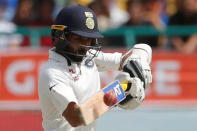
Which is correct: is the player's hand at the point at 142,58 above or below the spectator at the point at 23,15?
above

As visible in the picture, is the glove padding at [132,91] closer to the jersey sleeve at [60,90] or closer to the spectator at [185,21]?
the jersey sleeve at [60,90]

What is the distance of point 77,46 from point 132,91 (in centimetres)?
48

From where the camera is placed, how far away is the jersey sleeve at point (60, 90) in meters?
Result: 3.76

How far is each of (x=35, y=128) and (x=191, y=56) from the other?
→ 2.65m

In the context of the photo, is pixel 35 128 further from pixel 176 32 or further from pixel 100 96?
pixel 100 96

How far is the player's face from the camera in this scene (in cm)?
395

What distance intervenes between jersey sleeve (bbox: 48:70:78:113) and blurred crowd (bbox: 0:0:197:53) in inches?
195

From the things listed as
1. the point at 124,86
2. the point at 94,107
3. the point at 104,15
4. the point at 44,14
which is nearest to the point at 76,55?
the point at 124,86

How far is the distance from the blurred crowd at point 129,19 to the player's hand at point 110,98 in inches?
202

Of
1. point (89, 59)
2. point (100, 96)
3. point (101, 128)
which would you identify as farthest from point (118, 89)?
point (101, 128)

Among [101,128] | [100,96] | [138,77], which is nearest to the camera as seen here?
[100,96]

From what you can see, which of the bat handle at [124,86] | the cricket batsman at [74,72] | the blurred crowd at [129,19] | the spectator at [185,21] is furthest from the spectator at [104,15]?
the bat handle at [124,86]

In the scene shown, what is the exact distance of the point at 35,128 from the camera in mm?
7383

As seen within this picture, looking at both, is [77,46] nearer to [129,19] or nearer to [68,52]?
[68,52]
